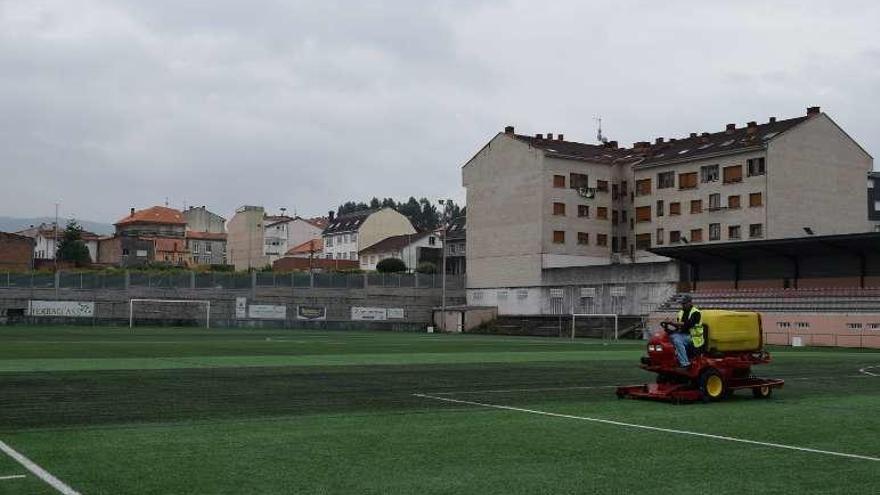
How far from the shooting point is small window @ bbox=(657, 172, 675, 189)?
9031 centimetres

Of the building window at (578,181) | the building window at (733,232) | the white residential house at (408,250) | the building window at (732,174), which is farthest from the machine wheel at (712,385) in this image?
the white residential house at (408,250)

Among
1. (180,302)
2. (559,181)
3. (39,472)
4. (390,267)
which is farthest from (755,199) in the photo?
(39,472)

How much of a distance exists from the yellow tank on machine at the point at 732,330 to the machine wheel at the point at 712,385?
560mm

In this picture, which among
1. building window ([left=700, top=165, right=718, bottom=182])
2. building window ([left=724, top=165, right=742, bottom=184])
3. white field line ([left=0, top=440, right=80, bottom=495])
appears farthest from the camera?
building window ([left=700, top=165, right=718, bottom=182])

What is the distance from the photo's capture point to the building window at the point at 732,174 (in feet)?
272

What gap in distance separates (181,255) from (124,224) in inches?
858

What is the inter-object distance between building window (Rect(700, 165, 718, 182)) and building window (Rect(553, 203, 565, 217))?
42.1 ft

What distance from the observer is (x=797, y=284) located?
207 ft

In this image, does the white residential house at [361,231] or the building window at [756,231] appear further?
the white residential house at [361,231]

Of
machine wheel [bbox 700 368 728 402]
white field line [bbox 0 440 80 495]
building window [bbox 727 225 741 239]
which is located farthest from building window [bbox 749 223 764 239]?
white field line [bbox 0 440 80 495]

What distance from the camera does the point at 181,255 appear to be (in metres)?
166

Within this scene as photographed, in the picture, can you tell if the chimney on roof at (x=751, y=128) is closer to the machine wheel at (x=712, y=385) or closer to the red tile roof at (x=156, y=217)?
the machine wheel at (x=712, y=385)

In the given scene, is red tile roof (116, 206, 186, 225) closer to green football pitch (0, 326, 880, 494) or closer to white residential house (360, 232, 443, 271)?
white residential house (360, 232, 443, 271)

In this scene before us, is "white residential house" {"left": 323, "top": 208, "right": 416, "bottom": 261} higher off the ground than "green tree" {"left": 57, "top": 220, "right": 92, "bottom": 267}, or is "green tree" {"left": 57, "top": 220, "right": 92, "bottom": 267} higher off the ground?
"white residential house" {"left": 323, "top": 208, "right": 416, "bottom": 261}
